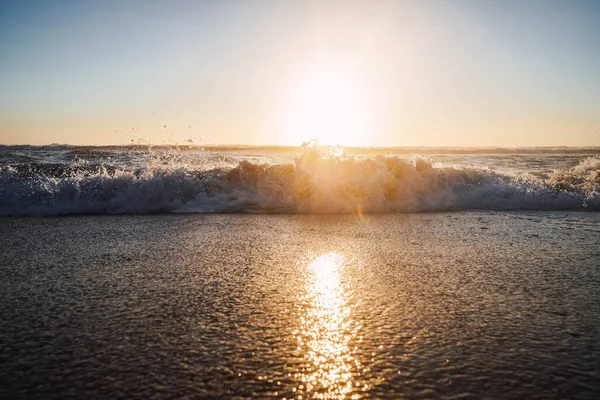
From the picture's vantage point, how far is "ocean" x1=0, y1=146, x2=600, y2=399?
166cm

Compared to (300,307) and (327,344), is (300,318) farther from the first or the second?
(327,344)

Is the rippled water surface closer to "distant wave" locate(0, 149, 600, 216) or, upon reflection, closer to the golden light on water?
the golden light on water

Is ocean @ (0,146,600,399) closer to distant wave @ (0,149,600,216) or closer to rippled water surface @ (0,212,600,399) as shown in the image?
rippled water surface @ (0,212,600,399)

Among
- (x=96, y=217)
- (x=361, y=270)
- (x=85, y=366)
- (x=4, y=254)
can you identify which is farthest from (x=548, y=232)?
(x=96, y=217)

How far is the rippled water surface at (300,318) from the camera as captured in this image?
5.40 feet

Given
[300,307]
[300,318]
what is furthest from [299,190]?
[300,318]

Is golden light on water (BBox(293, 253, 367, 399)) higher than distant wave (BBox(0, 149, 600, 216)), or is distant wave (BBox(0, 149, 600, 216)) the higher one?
distant wave (BBox(0, 149, 600, 216))

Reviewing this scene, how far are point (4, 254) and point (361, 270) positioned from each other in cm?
332

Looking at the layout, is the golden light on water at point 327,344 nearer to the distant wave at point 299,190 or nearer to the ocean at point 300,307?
the ocean at point 300,307

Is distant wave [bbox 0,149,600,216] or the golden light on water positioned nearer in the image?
the golden light on water

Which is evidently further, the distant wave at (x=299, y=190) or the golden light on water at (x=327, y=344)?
the distant wave at (x=299, y=190)

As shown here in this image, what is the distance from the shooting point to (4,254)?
400 cm

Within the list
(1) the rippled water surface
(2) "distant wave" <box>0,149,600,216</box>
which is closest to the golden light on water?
(1) the rippled water surface

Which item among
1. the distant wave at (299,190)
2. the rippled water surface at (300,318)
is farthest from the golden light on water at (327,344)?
the distant wave at (299,190)
